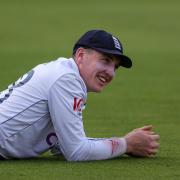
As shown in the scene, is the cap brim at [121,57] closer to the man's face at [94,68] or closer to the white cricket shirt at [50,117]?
the man's face at [94,68]

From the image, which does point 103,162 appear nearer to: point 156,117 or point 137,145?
point 137,145

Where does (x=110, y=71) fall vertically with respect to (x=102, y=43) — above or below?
below

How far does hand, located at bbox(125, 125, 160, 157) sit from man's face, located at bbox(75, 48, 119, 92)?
50 centimetres

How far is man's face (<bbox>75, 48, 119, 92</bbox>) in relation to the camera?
301 inches

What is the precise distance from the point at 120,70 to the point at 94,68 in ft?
37.2

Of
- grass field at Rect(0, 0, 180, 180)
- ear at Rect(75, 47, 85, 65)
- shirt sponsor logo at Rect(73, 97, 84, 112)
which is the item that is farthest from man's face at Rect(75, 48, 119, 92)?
grass field at Rect(0, 0, 180, 180)

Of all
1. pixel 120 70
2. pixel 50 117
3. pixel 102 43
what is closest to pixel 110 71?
pixel 102 43

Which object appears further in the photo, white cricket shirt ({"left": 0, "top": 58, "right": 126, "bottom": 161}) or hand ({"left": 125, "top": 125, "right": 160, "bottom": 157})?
hand ({"left": 125, "top": 125, "right": 160, "bottom": 157})

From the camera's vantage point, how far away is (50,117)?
7727mm

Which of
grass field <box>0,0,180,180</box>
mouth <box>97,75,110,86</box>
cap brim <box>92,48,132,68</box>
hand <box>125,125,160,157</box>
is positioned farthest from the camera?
hand <box>125,125,160,157</box>

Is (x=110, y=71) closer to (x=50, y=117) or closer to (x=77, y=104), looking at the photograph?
(x=77, y=104)

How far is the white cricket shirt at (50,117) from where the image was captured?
754 cm

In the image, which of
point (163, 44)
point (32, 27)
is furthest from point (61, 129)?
point (32, 27)

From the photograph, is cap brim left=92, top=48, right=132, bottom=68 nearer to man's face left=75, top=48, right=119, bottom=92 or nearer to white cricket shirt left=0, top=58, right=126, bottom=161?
man's face left=75, top=48, right=119, bottom=92
